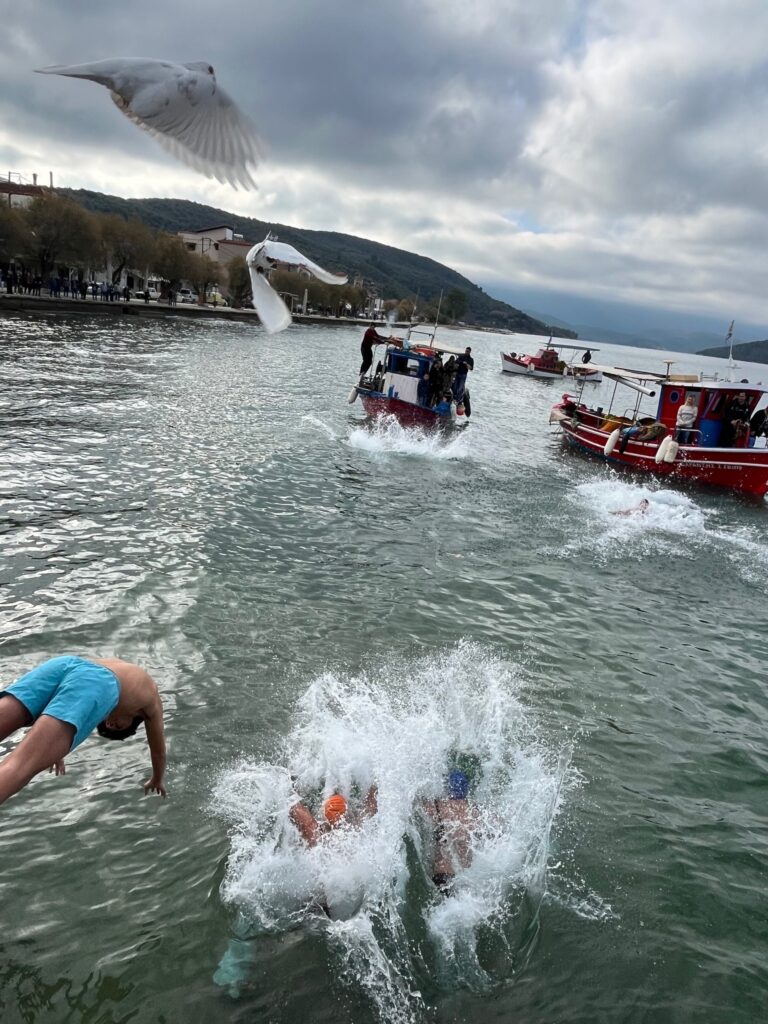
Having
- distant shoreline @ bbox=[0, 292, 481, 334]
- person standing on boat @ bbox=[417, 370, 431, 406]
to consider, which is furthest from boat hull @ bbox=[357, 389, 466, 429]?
distant shoreline @ bbox=[0, 292, 481, 334]

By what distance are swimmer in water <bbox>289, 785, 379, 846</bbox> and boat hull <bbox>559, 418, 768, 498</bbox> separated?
19623 millimetres

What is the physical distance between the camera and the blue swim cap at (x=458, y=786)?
579 cm

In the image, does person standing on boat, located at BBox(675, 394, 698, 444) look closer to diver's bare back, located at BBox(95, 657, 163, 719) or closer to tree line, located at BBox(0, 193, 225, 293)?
diver's bare back, located at BBox(95, 657, 163, 719)

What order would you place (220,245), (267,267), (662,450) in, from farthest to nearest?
(220,245)
(662,450)
(267,267)

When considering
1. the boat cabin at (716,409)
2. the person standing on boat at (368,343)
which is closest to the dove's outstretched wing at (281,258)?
the person standing on boat at (368,343)

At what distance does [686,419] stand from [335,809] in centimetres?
2126

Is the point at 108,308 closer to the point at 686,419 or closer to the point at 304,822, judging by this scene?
the point at 686,419

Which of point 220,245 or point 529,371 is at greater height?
point 220,245

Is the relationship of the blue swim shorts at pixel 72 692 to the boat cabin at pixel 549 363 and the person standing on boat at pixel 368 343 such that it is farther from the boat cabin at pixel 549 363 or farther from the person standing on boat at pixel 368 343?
the boat cabin at pixel 549 363

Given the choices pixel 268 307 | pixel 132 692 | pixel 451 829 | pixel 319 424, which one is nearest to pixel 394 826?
pixel 451 829

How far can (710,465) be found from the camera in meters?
21.0

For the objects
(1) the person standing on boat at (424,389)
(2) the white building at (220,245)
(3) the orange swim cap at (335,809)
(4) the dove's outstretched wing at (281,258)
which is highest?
(2) the white building at (220,245)

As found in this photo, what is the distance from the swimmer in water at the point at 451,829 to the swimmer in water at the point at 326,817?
0.60 meters

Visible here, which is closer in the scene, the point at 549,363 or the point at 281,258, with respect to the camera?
the point at 281,258
